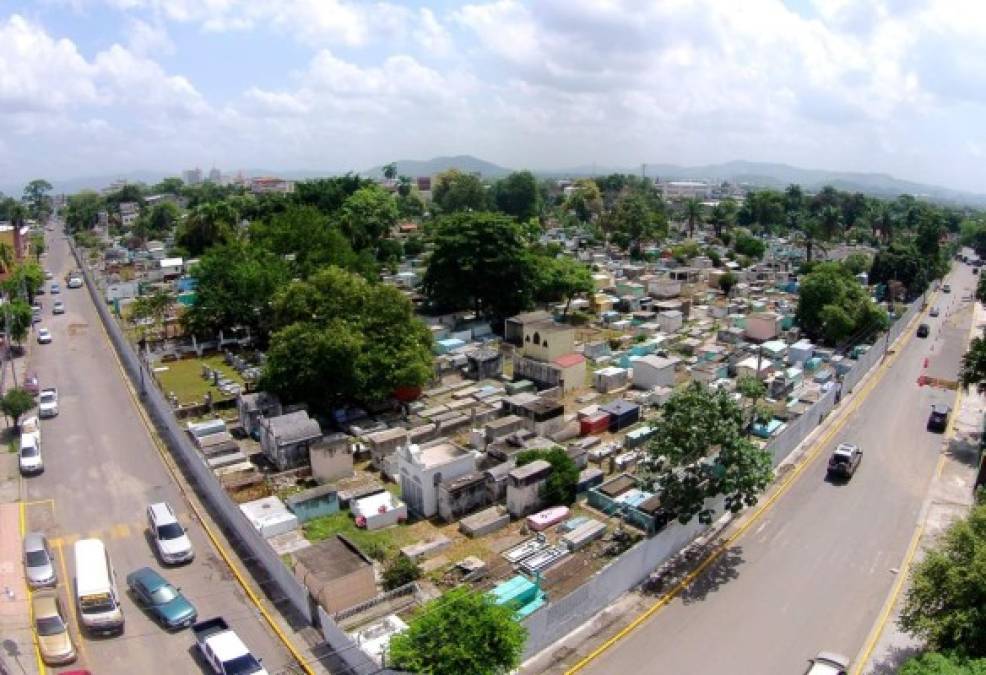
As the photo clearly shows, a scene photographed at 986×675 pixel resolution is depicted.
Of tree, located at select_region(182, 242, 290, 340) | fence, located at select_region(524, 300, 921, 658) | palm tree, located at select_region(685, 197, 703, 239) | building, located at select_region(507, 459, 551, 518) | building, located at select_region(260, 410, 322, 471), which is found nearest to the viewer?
fence, located at select_region(524, 300, 921, 658)

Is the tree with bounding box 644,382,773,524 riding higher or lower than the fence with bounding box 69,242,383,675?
higher

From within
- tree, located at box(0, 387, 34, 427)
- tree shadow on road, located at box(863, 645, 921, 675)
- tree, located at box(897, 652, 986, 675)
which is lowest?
tree shadow on road, located at box(863, 645, 921, 675)

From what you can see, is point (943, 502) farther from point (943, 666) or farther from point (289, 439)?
point (289, 439)

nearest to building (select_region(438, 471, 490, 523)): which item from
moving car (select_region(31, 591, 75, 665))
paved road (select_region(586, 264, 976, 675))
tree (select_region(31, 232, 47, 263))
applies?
paved road (select_region(586, 264, 976, 675))

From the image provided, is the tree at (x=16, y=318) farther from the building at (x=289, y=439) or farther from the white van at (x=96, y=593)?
the white van at (x=96, y=593)

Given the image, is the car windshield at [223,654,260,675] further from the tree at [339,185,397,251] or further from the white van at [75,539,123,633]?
the tree at [339,185,397,251]

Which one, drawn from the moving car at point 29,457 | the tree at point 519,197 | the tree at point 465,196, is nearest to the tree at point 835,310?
the moving car at point 29,457

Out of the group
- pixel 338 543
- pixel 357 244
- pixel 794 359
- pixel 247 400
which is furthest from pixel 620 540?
pixel 357 244
